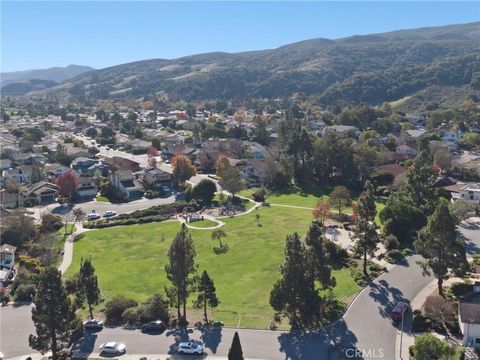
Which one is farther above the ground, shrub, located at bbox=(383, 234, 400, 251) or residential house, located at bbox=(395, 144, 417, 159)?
residential house, located at bbox=(395, 144, 417, 159)

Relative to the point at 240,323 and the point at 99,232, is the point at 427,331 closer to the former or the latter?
the point at 240,323

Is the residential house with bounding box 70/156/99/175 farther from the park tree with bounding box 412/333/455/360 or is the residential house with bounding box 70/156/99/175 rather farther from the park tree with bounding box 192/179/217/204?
the park tree with bounding box 412/333/455/360

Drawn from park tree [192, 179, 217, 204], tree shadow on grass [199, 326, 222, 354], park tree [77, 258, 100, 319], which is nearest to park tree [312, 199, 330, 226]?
park tree [192, 179, 217, 204]

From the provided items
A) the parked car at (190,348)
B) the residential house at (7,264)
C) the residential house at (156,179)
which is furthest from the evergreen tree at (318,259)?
the residential house at (156,179)

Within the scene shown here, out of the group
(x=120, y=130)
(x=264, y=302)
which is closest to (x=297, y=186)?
(x=264, y=302)

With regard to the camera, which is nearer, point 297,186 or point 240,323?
point 240,323

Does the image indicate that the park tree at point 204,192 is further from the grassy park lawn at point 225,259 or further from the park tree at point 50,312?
the park tree at point 50,312
